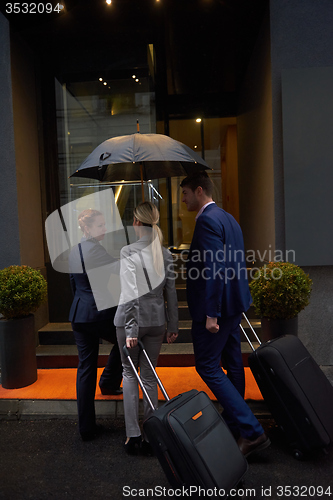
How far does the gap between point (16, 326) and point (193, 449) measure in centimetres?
270

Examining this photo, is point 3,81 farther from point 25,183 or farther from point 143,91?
point 143,91

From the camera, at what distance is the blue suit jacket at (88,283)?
3.20m

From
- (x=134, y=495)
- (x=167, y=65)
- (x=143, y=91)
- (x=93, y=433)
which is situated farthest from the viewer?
(x=167, y=65)

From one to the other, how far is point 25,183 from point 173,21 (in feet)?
10.8

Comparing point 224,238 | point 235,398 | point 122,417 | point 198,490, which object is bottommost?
point 122,417

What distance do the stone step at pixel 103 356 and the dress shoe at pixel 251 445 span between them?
1.80m

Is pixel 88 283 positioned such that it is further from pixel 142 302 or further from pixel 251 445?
pixel 251 445

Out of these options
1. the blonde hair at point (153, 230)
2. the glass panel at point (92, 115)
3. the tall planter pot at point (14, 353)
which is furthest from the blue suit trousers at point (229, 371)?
the glass panel at point (92, 115)

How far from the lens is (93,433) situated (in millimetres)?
3277

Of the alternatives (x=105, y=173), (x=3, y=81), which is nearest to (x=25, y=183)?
(x=3, y=81)

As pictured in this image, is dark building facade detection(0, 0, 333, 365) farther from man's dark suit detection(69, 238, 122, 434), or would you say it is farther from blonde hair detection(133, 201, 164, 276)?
blonde hair detection(133, 201, 164, 276)

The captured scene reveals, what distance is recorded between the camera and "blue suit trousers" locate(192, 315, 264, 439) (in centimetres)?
279

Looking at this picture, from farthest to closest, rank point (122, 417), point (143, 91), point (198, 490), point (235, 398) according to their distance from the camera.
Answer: point (143, 91), point (122, 417), point (235, 398), point (198, 490)

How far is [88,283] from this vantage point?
10.6 ft
